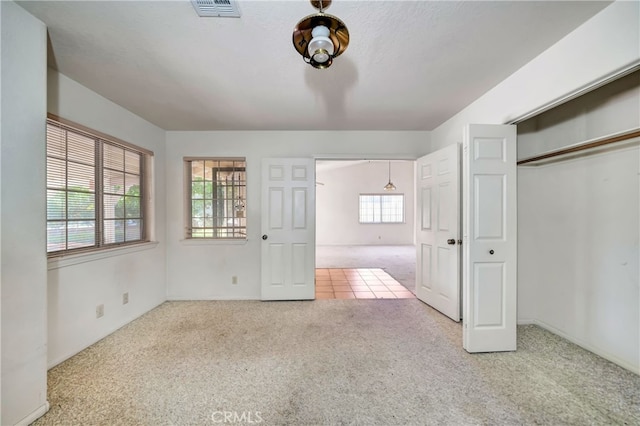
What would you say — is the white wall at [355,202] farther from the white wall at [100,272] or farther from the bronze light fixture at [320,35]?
the bronze light fixture at [320,35]

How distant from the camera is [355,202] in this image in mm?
9445

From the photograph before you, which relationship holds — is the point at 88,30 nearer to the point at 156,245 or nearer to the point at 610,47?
the point at 156,245

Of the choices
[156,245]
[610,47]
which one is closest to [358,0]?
[610,47]

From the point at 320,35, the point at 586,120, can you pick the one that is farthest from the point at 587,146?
the point at 320,35

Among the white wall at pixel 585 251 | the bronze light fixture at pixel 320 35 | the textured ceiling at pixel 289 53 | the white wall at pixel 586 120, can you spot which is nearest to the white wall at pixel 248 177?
the textured ceiling at pixel 289 53

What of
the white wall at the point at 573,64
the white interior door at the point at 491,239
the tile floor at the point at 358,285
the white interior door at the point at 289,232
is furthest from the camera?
the tile floor at the point at 358,285

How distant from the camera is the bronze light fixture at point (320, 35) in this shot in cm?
109

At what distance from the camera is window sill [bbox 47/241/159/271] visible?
2.05 m

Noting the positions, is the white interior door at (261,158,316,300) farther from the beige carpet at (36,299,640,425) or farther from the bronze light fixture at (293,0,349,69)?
the bronze light fixture at (293,0,349,69)

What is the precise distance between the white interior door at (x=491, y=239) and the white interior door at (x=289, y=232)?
1922mm

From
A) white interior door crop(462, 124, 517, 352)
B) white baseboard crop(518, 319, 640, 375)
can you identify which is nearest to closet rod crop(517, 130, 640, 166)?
white interior door crop(462, 124, 517, 352)

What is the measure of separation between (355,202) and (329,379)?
786 cm

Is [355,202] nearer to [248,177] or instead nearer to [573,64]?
→ [248,177]

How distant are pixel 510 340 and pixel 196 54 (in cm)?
347
